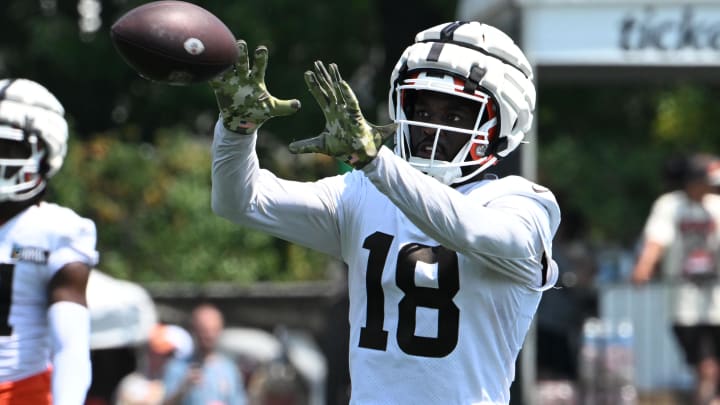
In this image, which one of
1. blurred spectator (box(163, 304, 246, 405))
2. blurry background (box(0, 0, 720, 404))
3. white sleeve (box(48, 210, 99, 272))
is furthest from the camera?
blurry background (box(0, 0, 720, 404))

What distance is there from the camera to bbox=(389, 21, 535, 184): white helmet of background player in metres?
4.24

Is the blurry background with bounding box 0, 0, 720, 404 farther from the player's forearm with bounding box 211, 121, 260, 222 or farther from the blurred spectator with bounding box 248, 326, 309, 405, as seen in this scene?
the player's forearm with bounding box 211, 121, 260, 222

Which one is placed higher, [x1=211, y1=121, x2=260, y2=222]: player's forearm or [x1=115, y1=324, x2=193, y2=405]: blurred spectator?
[x1=211, y1=121, x2=260, y2=222]: player's forearm

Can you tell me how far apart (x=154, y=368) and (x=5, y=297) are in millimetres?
4901

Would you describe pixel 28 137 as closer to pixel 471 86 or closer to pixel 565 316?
pixel 471 86

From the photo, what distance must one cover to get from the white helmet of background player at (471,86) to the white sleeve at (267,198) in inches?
10.8

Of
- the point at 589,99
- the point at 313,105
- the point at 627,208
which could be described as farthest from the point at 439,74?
the point at 627,208

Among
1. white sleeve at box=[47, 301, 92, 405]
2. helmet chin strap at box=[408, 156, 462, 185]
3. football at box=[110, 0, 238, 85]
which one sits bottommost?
white sleeve at box=[47, 301, 92, 405]

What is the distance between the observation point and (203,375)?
9.14 metres

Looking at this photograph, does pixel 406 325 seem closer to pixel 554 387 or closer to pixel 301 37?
pixel 554 387

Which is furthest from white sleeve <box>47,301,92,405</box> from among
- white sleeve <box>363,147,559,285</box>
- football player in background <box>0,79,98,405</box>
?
white sleeve <box>363,147,559,285</box>

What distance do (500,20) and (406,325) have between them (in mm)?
5824

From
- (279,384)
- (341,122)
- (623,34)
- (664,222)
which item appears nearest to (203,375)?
(279,384)

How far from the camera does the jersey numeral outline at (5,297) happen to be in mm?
4750
